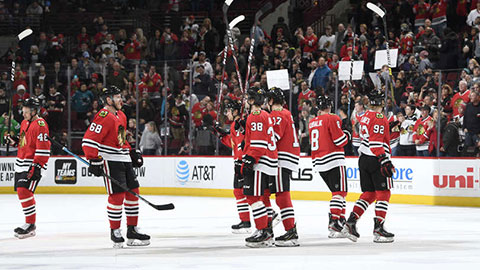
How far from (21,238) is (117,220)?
1771 millimetres

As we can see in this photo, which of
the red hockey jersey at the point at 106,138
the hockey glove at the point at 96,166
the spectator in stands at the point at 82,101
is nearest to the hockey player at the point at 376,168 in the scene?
the red hockey jersey at the point at 106,138

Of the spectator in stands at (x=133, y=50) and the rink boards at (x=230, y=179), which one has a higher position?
the spectator in stands at (x=133, y=50)

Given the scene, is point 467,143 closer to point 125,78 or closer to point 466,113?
point 466,113

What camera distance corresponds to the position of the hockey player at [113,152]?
315 inches

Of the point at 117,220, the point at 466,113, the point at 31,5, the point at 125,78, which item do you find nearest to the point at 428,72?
the point at 466,113

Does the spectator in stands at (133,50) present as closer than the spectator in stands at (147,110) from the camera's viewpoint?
No

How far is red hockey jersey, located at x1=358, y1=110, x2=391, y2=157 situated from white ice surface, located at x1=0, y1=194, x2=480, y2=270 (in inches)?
38.9

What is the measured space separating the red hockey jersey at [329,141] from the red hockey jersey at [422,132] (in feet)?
17.6

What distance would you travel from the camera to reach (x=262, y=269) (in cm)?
670

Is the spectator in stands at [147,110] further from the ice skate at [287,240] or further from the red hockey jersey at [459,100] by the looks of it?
the ice skate at [287,240]

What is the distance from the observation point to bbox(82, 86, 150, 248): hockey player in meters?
8.00

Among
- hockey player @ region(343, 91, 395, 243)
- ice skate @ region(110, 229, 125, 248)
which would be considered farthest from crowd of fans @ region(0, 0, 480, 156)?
ice skate @ region(110, 229, 125, 248)

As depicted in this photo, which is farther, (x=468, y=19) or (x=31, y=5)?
(x=31, y=5)

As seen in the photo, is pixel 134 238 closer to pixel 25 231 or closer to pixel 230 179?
pixel 25 231
